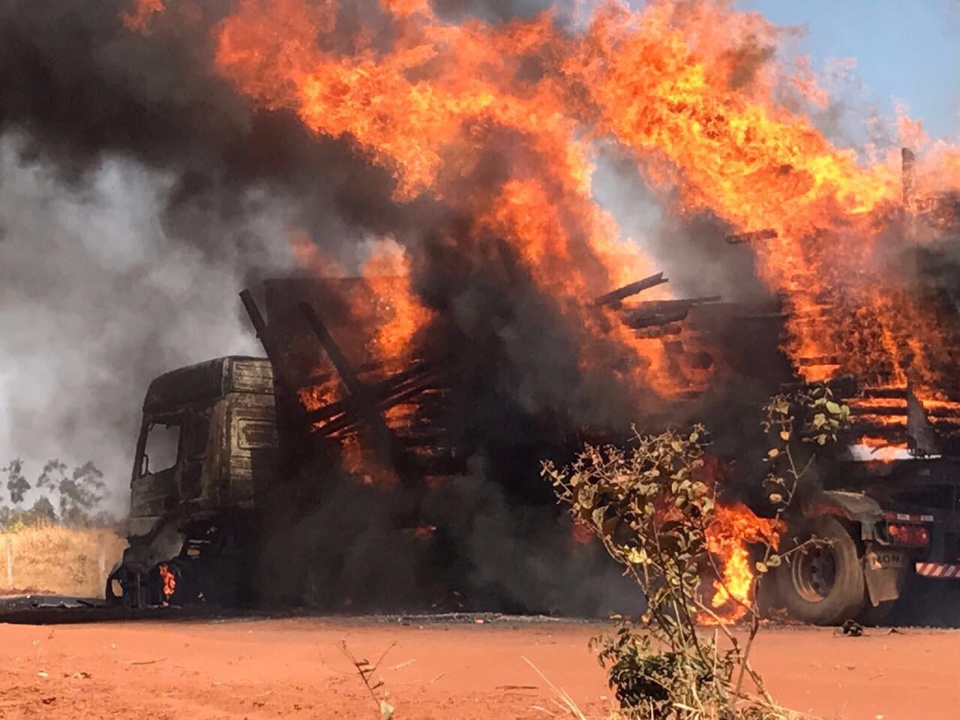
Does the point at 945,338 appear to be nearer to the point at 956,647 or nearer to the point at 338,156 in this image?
the point at 956,647

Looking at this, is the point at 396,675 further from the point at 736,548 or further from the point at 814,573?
the point at 814,573

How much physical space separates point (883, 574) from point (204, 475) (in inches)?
456

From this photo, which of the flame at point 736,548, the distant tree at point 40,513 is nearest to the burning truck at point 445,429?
the flame at point 736,548

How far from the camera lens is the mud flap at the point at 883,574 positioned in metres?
12.6

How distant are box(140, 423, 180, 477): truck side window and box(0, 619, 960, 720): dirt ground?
968 centimetres

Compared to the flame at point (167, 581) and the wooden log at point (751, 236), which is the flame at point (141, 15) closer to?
the wooden log at point (751, 236)

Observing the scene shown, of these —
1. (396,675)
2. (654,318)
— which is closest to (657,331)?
(654,318)

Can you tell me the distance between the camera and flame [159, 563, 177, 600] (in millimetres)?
19703

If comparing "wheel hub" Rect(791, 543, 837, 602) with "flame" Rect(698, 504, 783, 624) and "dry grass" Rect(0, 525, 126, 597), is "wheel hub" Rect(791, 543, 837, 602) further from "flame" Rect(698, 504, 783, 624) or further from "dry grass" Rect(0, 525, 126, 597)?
"dry grass" Rect(0, 525, 126, 597)

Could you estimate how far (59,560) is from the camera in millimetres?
38562

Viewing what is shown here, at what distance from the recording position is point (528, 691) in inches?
287

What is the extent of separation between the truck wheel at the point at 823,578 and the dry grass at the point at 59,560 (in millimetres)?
24706

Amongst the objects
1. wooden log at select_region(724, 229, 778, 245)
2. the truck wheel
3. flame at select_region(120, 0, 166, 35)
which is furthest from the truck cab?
the truck wheel

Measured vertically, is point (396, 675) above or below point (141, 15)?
below
